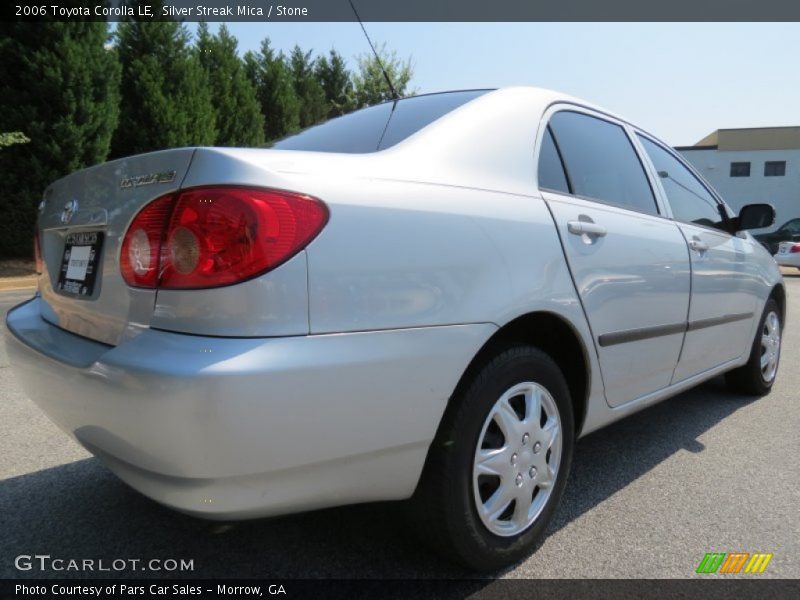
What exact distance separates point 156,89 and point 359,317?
15.6 metres

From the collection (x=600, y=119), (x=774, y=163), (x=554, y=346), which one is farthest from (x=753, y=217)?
(x=774, y=163)

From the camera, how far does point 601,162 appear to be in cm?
258

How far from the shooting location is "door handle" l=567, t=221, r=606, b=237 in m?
2.10

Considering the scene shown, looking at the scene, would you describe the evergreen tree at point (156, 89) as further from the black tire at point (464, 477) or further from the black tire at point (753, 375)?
the black tire at point (464, 477)

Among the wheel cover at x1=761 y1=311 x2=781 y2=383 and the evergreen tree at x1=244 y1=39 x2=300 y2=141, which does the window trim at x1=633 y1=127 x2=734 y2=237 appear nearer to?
the wheel cover at x1=761 y1=311 x2=781 y2=383

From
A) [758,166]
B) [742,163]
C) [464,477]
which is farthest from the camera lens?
[742,163]

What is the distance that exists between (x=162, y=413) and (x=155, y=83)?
15817 millimetres

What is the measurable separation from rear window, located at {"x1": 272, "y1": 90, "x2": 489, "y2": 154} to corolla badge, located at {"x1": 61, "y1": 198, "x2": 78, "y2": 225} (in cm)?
79

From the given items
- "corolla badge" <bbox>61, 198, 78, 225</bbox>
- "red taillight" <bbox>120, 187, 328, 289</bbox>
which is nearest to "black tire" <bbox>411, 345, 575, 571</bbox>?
"red taillight" <bbox>120, 187, 328, 289</bbox>

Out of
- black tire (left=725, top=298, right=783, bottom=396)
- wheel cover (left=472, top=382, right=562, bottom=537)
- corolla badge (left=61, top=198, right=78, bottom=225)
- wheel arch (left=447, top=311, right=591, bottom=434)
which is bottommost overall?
black tire (left=725, top=298, right=783, bottom=396)

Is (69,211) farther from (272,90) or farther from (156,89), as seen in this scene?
(272,90)

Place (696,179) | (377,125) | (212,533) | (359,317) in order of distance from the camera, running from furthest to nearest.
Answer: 1. (696,179)
2. (377,125)
3. (212,533)
4. (359,317)

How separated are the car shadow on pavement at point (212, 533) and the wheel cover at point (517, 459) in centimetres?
23

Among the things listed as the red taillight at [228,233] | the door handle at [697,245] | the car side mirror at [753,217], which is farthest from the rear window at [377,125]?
the car side mirror at [753,217]
